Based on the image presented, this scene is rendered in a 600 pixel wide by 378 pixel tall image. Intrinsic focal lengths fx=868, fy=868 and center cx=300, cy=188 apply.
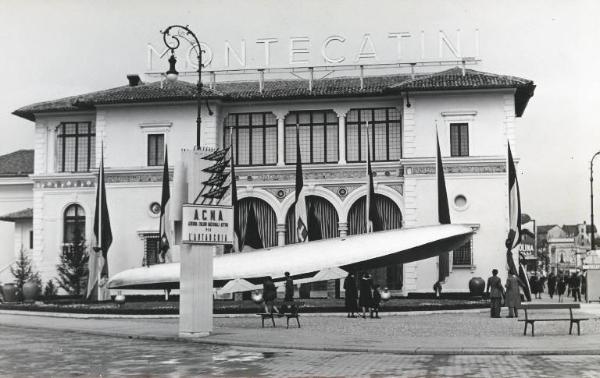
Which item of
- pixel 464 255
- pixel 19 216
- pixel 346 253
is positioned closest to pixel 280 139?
pixel 464 255

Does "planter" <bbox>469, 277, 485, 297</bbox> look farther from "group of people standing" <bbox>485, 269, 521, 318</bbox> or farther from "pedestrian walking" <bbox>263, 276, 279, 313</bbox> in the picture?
"pedestrian walking" <bbox>263, 276, 279, 313</bbox>

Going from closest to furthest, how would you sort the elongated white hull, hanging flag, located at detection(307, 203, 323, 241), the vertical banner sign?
1. the vertical banner sign
2. the elongated white hull
3. hanging flag, located at detection(307, 203, 323, 241)

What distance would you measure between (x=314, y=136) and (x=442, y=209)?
11187mm

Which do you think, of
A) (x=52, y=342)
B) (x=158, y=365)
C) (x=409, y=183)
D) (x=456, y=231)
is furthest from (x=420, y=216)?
(x=158, y=365)

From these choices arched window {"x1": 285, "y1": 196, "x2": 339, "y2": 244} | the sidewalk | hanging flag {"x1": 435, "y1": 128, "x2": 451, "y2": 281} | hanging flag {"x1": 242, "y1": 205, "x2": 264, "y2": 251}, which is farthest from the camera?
arched window {"x1": 285, "y1": 196, "x2": 339, "y2": 244}

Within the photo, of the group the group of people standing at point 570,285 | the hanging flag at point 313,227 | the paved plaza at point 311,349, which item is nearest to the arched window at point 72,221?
the hanging flag at point 313,227

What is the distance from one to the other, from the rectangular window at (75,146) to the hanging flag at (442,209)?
21443mm

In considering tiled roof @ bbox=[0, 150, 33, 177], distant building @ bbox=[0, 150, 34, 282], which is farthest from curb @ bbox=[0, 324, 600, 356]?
tiled roof @ bbox=[0, 150, 33, 177]

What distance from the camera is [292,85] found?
2098 inches

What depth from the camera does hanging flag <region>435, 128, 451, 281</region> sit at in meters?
41.1

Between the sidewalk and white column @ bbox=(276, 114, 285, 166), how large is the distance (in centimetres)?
1752

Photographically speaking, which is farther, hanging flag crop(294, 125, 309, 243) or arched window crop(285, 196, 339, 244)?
arched window crop(285, 196, 339, 244)

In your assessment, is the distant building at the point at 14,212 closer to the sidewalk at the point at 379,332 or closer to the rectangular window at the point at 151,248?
the rectangular window at the point at 151,248

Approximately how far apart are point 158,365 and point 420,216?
103ft
